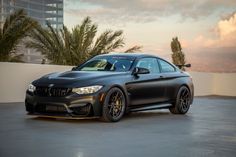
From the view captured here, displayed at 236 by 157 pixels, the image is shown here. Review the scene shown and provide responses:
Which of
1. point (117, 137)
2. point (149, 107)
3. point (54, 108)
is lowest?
point (117, 137)

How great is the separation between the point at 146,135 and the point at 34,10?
107308mm

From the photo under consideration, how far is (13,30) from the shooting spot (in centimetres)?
2239

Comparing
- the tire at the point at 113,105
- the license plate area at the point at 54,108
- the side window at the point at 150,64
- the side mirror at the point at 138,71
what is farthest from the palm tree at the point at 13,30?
the license plate area at the point at 54,108

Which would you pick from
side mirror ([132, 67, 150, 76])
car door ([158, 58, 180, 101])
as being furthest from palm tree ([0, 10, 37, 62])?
side mirror ([132, 67, 150, 76])

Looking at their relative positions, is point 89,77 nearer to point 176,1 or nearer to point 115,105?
point 115,105

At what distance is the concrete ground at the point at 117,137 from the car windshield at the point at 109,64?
3.75ft

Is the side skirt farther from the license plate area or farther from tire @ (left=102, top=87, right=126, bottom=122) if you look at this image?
the license plate area

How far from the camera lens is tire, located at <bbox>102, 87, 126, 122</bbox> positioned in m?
10.6

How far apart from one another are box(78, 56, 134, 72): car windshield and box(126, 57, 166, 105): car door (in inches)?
10.8

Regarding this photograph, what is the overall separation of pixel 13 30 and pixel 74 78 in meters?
12.4

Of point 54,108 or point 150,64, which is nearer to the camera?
point 54,108

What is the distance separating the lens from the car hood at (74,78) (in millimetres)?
10461

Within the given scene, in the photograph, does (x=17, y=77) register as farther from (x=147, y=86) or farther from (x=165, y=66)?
(x=147, y=86)

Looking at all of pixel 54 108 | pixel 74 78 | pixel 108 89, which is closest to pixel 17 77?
pixel 74 78
